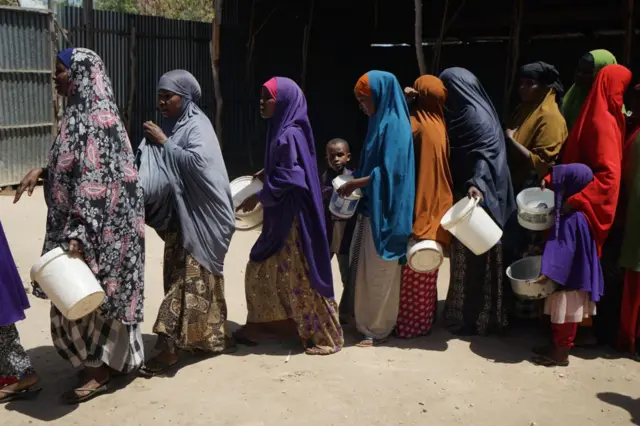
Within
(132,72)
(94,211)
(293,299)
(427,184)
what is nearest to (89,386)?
(94,211)

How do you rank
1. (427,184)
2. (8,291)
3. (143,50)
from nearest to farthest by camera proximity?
1. (8,291)
2. (427,184)
3. (143,50)

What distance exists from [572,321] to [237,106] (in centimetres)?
833

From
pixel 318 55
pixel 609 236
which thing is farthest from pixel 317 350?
pixel 318 55

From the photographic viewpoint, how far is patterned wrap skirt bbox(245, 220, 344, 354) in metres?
4.24

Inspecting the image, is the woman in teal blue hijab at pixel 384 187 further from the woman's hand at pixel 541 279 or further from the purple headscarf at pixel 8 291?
the purple headscarf at pixel 8 291

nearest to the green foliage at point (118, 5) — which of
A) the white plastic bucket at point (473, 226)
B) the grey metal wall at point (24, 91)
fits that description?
the grey metal wall at point (24, 91)

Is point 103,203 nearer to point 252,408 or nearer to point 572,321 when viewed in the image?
point 252,408

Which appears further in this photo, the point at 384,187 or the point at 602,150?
the point at 384,187

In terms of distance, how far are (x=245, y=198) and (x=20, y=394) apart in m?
1.68

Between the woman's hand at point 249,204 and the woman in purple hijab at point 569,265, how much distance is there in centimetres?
176

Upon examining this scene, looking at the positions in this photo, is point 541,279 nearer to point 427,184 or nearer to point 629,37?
point 427,184

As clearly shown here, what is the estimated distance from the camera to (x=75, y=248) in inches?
132

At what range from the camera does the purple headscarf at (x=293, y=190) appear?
408 centimetres

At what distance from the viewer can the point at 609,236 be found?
4492 millimetres
